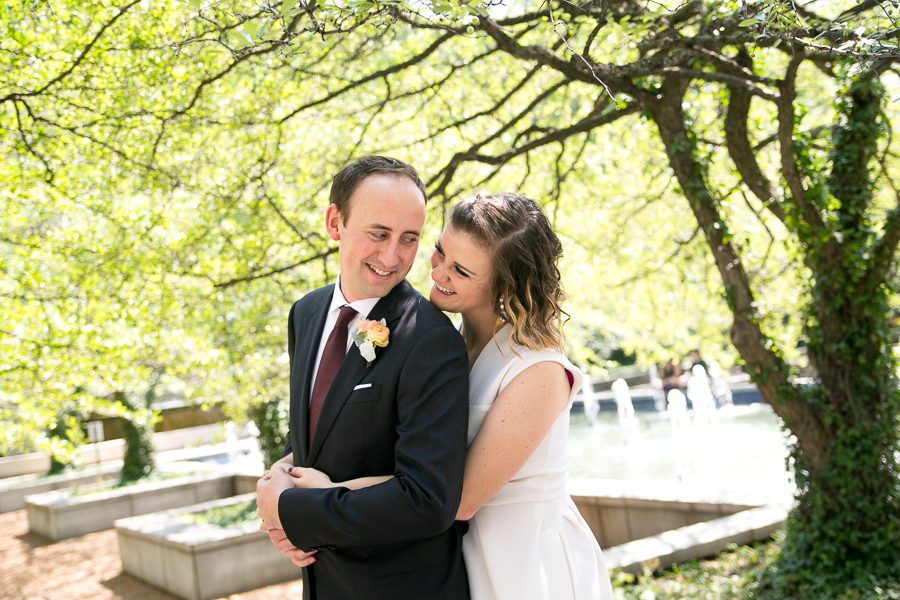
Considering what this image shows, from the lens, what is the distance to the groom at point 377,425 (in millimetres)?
1868

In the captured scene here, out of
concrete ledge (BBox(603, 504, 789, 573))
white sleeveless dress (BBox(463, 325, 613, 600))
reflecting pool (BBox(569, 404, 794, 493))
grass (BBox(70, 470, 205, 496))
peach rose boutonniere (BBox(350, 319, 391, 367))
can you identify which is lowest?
reflecting pool (BBox(569, 404, 794, 493))

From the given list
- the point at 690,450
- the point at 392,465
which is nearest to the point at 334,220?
the point at 392,465

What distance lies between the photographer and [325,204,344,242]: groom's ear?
2428mm

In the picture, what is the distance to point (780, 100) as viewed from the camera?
15.2ft

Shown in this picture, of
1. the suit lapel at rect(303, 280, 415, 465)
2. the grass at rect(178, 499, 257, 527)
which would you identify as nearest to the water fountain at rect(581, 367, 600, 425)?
the grass at rect(178, 499, 257, 527)

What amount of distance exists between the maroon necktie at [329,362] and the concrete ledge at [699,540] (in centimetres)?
389

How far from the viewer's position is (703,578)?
17.5ft

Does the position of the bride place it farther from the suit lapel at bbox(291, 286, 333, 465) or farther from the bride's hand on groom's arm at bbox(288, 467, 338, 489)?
the suit lapel at bbox(291, 286, 333, 465)

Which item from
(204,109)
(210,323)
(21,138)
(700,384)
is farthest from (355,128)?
(700,384)

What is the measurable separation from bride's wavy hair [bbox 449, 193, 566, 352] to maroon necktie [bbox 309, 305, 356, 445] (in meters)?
0.50

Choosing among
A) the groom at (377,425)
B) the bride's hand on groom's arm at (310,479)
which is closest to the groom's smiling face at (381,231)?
the groom at (377,425)

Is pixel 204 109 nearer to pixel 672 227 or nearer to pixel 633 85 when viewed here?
pixel 633 85

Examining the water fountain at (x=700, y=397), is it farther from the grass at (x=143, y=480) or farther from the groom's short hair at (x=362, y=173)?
the groom's short hair at (x=362, y=173)

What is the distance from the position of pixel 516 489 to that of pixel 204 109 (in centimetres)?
450
